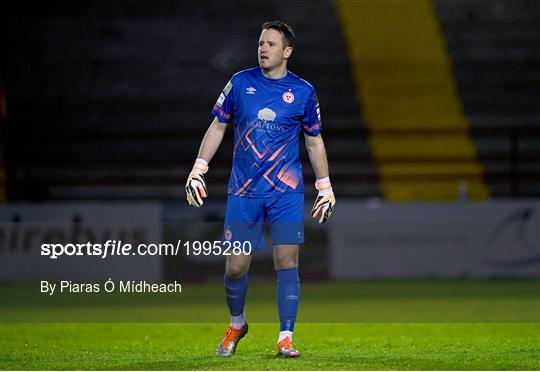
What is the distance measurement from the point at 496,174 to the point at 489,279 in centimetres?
303

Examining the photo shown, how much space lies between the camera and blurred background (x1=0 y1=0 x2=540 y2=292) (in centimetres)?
1502

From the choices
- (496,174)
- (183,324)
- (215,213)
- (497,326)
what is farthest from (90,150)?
(497,326)

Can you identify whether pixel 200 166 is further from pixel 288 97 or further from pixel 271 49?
pixel 271 49

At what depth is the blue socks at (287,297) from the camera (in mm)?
5531

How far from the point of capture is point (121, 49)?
16828 millimetres

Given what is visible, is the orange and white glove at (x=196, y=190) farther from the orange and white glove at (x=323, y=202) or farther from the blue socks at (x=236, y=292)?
the orange and white glove at (x=323, y=202)

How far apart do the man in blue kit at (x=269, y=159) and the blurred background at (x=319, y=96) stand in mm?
7200

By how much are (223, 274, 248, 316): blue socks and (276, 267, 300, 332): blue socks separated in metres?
0.21

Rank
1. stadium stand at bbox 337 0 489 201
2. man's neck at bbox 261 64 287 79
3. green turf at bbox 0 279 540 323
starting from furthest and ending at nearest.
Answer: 1. stadium stand at bbox 337 0 489 201
2. green turf at bbox 0 279 540 323
3. man's neck at bbox 261 64 287 79

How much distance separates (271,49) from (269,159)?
1.76 ft

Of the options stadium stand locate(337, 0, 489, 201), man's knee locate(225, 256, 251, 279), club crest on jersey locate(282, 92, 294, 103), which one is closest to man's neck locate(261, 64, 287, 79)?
club crest on jersey locate(282, 92, 294, 103)

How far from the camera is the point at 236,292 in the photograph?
18.5 ft

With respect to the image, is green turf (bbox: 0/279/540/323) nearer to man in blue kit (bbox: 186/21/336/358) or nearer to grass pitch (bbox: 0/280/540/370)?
grass pitch (bbox: 0/280/540/370)

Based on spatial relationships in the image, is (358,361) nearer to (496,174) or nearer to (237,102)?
(237,102)
